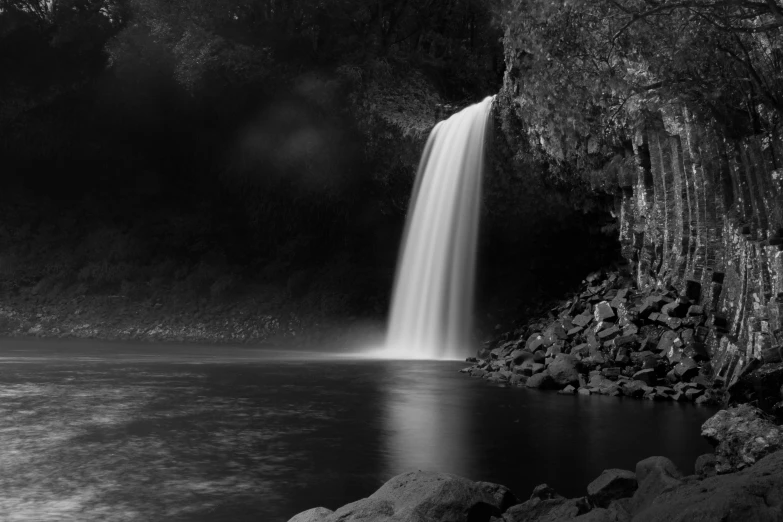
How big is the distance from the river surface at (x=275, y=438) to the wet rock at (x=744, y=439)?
730 millimetres

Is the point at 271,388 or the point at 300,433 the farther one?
the point at 271,388

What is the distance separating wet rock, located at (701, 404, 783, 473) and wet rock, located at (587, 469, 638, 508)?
158 cm

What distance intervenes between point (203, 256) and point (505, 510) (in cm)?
3203

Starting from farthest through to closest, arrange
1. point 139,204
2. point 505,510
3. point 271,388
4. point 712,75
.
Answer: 1. point 139,204
2. point 271,388
3. point 712,75
4. point 505,510

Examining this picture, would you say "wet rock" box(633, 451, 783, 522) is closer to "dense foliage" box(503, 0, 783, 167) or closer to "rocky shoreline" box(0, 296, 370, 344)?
"dense foliage" box(503, 0, 783, 167)

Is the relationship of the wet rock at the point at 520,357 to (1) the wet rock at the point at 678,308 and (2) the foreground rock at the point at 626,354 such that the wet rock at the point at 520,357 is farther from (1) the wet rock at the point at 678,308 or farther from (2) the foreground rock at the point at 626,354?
(1) the wet rock at the point at 678,308

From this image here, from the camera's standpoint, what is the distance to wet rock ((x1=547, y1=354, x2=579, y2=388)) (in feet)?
58.7

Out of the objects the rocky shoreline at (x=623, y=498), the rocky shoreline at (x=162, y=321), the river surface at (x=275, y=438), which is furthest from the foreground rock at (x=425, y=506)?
the rocky shoreline at (x=162, y=321)

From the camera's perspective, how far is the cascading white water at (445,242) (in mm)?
27750

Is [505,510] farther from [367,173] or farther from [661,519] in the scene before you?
[367,173]

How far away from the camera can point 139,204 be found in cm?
4069

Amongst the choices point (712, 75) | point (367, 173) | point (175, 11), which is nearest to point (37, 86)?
point (175, 11)

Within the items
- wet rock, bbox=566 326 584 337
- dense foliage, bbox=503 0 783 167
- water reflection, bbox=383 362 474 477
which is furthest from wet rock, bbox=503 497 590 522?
wet rock, bbox=566 326 584 337

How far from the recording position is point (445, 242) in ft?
92.7
